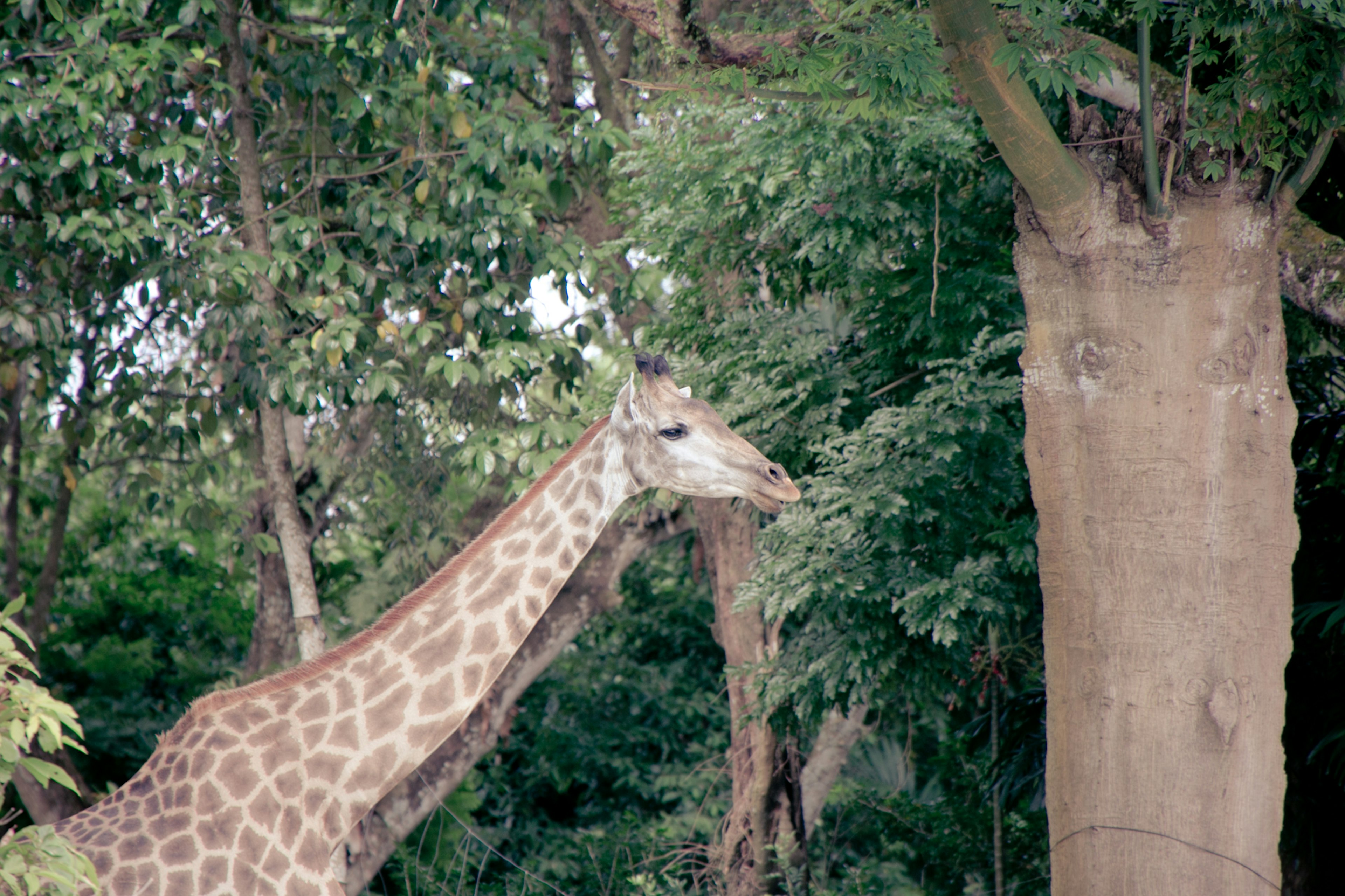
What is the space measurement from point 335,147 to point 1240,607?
597cm

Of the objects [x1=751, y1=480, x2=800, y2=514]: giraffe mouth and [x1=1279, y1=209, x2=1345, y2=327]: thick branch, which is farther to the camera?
[x1=1279, y1=209, x2=1345, y2=327]: thick branch

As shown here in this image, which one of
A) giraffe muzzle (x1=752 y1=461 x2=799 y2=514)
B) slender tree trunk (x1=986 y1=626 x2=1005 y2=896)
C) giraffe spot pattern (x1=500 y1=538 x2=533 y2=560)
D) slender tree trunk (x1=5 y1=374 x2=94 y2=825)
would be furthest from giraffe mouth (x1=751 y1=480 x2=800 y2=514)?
slender tree trunk (x1=5 y1=374 x2=94 y2=825)

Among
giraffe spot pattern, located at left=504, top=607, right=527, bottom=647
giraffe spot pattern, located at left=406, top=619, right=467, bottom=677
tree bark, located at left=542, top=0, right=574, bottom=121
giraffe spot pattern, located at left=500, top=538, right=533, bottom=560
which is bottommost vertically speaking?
giraffe spot pattern, located at left=406, top=619, right=467, bottom=677

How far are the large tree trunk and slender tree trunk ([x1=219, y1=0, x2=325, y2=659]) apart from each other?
402 cm

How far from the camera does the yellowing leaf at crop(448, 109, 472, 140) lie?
7125mm

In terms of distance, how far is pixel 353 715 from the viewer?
422cm

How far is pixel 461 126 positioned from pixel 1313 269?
4.63m

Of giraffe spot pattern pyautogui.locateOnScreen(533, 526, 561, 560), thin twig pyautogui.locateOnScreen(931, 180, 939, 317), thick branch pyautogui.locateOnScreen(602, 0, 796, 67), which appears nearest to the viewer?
giraffe spot pattern pyautogui.locateOnScreen(533, 526, 561, 560)

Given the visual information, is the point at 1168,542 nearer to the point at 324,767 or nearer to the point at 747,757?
the point at 324,767

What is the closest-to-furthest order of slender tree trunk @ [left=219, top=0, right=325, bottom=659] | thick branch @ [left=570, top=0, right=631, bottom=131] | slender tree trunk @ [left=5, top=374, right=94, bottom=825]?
slender tree trunk @ [left=219, top=0, right=325, bottom=659] → slender tree trunk @ [left=5, top=374, right=94, bottom=825] → thick branch @ [left=570, top=0, right=631, bottom=131]

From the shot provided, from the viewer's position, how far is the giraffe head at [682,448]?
4090mm

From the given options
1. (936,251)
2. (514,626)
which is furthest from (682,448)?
(936,251)

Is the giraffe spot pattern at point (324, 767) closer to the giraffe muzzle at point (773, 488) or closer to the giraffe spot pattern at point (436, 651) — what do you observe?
the giraffe spot pattern at point (436, 651)

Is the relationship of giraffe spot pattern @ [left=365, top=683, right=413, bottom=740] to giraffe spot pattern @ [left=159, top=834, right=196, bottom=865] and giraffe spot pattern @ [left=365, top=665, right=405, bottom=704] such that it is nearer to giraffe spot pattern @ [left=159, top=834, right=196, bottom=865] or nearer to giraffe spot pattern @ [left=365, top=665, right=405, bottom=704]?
giraffe spot pattern @ [left=365, top=665, right=405, bottom=704]
